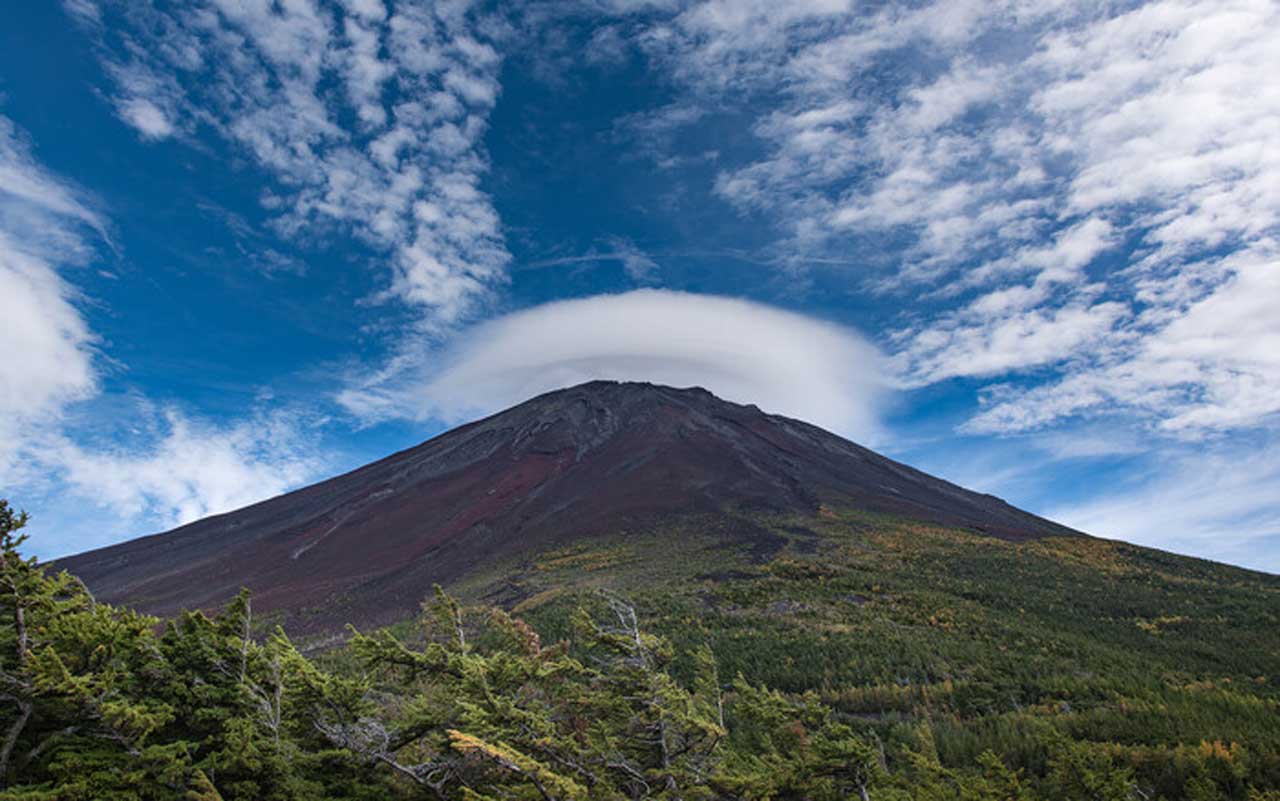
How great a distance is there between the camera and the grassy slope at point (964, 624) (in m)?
10.7

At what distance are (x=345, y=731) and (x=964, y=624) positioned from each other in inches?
833

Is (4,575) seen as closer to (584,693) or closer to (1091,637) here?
(584,693)

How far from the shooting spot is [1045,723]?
33.8 ft

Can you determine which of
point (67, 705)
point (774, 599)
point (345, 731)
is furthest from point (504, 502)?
point (67, 705)

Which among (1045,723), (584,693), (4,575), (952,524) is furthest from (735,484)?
(4,575)

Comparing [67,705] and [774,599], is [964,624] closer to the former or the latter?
[774,599]

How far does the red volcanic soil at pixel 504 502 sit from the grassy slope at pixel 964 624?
703 centimetres

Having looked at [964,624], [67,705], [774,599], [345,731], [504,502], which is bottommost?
[345,731]

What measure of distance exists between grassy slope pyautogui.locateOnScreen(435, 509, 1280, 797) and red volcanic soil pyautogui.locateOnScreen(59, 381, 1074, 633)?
Result: 703 centimetres

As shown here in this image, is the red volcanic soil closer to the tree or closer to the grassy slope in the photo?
the grassy slope

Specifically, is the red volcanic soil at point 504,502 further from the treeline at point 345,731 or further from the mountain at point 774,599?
the treeline at point 345,731

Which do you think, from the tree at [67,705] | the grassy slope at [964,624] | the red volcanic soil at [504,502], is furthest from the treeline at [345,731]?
the red volcanic soil at [504,502]

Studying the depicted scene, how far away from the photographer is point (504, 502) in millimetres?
55312

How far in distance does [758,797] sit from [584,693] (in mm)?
2564
